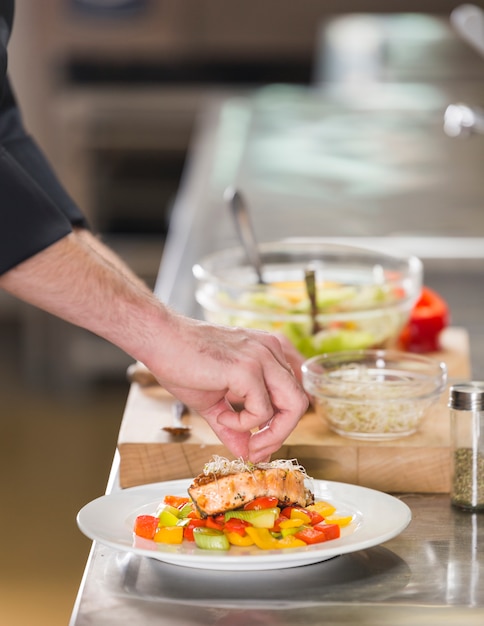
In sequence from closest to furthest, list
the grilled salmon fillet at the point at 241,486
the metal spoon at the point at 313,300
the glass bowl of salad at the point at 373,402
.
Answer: the grilled salmon fillet at the point at 241,486 < the glass bowl of salad at the point at 373,402 < the metal spoon at the point at 313,300

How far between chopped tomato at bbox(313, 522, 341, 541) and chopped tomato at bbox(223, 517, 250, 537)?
71 mm

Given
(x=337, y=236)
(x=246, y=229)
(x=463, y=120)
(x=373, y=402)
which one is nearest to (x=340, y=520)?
(x=373, y=402)

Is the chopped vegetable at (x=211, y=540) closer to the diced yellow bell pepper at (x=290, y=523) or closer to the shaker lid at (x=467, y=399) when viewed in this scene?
the diced yellow bell pepper at (x=290, y=523)

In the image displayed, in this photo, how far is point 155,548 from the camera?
3.67ft

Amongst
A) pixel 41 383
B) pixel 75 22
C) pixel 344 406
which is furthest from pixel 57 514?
pixel 344 406

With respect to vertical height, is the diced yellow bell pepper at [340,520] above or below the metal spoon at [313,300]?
below

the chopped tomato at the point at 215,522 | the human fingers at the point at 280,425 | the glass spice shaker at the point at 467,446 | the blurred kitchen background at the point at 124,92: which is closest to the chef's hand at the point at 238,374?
the human fingers at the point at 280,425

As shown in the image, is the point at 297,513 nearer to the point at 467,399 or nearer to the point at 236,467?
the point at 236,467

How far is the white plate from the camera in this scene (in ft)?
3.57

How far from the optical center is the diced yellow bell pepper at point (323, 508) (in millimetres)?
1209

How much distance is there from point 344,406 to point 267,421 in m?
0.21

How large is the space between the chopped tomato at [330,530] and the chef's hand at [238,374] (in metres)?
0.12

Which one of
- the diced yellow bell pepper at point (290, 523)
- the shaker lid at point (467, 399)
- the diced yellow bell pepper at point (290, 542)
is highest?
the shaker lid at point (467, 399)

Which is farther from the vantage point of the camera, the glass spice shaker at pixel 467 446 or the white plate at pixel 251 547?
the glass spice shaker at pixel 467 446
